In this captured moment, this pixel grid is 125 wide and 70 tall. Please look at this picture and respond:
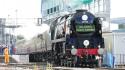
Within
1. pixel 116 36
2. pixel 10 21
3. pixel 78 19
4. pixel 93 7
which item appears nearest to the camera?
pixel 78 19

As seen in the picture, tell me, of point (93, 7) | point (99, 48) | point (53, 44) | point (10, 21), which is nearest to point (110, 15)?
point (93, 7)

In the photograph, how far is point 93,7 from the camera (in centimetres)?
5938

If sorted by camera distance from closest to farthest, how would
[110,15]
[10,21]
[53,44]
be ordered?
[53,44]
[110,15]
[10,21]

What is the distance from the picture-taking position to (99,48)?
31.0 meters

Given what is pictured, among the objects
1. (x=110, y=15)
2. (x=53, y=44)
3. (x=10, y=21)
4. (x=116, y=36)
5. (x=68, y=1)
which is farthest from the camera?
(x=10, y=21)

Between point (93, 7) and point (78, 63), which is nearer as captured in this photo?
point (78, 63)

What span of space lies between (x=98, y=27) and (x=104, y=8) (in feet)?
80.0

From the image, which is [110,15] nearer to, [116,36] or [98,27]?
[116,36]

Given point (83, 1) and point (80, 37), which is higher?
point (83, 1)

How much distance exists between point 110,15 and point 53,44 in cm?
1850

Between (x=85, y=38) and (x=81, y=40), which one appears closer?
(x=81, y=40)

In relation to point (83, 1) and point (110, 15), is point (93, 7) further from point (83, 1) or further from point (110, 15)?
point (110, 15)

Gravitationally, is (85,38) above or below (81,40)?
above

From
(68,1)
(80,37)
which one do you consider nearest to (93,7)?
(68,1)
